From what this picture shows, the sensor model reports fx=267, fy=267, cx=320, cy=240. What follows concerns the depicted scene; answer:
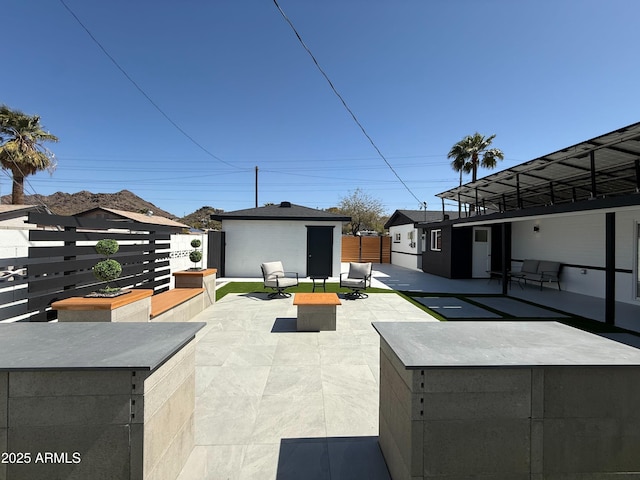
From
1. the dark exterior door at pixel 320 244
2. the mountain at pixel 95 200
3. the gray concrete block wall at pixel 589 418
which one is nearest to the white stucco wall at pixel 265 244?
the dark exterior door at pixel 320 244

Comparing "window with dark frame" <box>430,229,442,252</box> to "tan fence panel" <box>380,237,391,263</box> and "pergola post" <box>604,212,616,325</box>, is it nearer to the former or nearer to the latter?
"tan fence panel" <box>380,237,391,263</box>

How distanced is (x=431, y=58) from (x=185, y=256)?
9526mm

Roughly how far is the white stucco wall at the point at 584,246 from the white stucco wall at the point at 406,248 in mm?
4681

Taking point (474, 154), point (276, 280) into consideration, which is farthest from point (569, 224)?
point (474, 154)

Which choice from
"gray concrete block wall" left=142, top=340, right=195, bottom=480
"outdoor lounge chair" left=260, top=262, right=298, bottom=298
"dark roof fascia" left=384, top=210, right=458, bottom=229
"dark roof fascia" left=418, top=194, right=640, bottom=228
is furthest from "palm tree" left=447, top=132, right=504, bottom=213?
"gray concrete block wall" left=142, top=340, right=195, bottom=480

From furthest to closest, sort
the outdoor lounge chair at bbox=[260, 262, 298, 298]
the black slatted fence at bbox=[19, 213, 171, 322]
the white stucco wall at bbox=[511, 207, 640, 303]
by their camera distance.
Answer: the outdoor lounge chair at bbox=[260, 262, 298, 298]
the white stucco wall at bbox=[511, 207, 640, 303]
the black slatted fence at bbox=[19, 213, 171, 322]

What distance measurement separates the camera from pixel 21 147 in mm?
12273

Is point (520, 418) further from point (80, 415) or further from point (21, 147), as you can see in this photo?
point (21, 147)

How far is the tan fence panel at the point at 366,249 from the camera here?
1802cm

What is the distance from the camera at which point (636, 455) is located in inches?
56.9

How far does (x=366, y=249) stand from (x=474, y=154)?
9.10 m

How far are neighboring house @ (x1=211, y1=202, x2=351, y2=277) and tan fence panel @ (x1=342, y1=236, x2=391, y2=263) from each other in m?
6.89

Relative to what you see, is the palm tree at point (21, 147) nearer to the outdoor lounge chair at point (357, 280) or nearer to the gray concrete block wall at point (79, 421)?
the outdoor lounge chair at point (357, 280)

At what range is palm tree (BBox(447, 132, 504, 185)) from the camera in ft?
55.1
